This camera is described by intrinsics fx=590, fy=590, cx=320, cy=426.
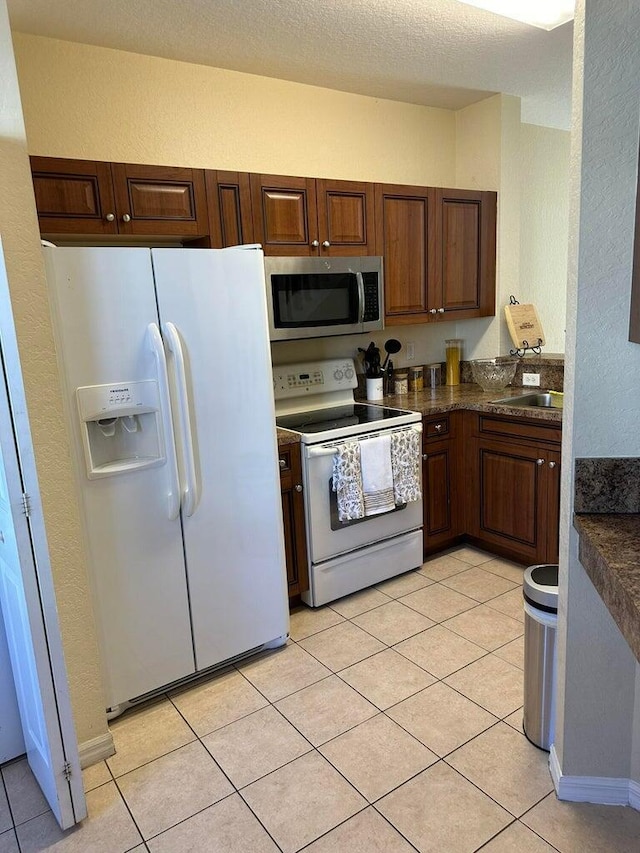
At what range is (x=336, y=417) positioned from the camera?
318cm

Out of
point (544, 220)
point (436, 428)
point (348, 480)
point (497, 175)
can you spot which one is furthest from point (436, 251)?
point (348, 480)

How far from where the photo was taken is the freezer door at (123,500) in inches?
77.9

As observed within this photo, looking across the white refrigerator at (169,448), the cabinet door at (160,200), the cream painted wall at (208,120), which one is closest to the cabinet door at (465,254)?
the cream painted wall at (208,120)

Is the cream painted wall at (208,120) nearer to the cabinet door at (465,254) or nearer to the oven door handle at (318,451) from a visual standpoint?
the cabinet door at (465,254)

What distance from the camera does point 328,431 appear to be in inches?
112

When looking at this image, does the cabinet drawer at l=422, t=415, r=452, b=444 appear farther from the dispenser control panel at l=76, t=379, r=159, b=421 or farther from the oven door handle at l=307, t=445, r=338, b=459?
the dispenser control panel at l=76, t=379, r=159, b=421

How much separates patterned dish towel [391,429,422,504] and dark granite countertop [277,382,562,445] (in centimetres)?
22

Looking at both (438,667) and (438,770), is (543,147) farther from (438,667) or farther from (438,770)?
(438,770)

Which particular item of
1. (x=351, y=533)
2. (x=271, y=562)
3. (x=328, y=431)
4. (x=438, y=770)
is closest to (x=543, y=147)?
(x=328, y=431)

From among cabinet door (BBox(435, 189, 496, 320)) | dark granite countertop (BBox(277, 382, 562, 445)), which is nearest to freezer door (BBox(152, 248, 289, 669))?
dark granite countertop (BBox(277, 382, 562, 445))

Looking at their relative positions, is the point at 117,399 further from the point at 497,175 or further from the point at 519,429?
the point at 497,175

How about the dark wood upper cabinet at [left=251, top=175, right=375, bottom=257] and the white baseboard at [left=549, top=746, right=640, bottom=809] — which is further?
the dark wood upper cabinet at [left=251, top=175, right=375, bottom=257]

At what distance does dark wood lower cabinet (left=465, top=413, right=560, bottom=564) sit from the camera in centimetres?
304

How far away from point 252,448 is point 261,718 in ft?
3.38
